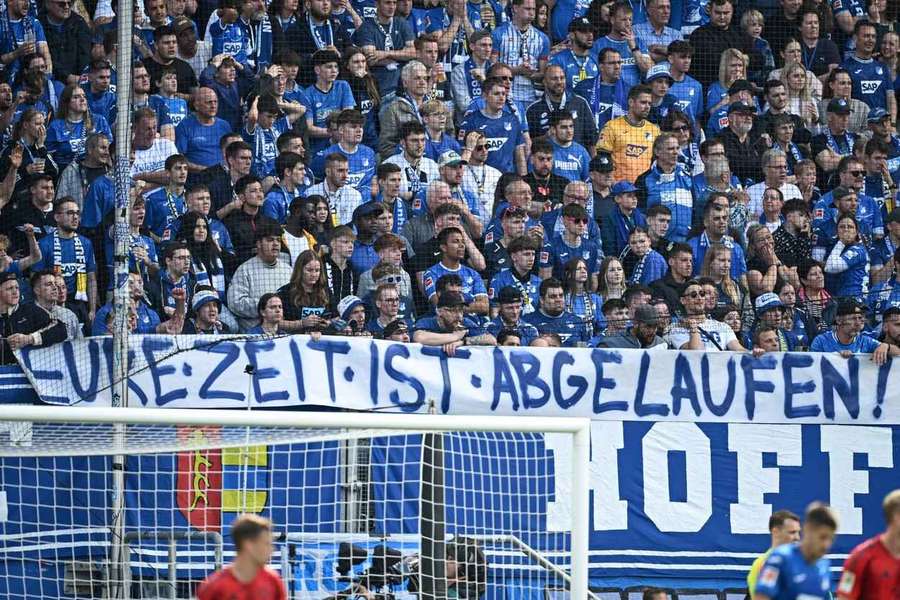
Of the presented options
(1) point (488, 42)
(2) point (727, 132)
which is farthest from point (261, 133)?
(2) point (727, 132)

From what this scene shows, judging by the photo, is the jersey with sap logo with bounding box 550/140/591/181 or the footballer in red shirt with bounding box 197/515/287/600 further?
the jersey with sap logo with bounding box 550/140/591/181

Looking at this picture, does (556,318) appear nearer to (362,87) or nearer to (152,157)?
(362,87)

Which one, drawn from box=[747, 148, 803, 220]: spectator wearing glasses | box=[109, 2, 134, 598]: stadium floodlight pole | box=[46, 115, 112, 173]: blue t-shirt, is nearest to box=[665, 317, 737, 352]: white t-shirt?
box=[747, 148, 803, 220]: spectator wearing glasses

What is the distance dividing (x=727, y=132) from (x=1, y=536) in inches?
300

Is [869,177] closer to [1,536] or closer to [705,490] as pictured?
[705,490]

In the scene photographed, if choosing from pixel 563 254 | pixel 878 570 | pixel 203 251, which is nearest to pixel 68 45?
pixel 203 251

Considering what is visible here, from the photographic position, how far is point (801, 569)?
6996mm

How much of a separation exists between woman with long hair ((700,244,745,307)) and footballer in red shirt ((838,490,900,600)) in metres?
5.75

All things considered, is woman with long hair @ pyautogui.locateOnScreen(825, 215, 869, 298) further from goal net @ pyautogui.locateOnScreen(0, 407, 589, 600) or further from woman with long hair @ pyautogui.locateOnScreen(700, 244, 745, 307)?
goal net @ pyautogui.locateOnScreen(0, 407, 589, 600)

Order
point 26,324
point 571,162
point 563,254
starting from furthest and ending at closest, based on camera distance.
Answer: point 571,162 < point 563,254 < point 26,324

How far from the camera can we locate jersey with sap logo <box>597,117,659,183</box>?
1362cm

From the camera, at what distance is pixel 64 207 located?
12.1 meters

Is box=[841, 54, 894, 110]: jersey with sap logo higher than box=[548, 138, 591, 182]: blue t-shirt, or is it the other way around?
box=[841, 54, 894, 110]: jersey with sap logo

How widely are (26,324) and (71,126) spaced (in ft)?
7.32
